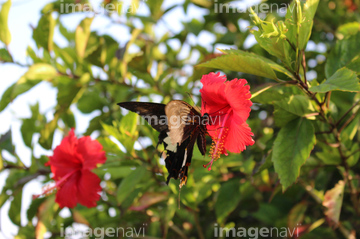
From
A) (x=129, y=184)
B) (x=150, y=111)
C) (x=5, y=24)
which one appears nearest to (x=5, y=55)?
(x=5, y=24)

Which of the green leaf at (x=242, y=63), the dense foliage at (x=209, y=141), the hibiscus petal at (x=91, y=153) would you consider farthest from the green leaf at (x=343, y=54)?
the hibiscus petal at (x=91, y=153)

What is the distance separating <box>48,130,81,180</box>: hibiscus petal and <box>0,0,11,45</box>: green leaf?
2.53 ft

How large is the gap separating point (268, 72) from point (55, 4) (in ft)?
5.62

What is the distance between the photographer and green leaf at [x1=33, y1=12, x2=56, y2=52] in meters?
1.95

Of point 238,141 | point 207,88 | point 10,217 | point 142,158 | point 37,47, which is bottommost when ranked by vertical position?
point 10,217

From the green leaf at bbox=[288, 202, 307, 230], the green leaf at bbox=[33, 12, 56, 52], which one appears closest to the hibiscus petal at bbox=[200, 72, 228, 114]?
the green leaf at bbox=[288, 202, 307, 230]

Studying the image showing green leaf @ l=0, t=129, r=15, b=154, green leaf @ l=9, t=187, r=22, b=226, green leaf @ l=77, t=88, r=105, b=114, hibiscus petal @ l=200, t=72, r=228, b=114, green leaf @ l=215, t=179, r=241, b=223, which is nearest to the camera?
hibiscus petal @ l=200, t=72, r=228, b=114

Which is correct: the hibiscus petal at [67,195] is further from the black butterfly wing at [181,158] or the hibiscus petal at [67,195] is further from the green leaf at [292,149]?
the green leaf at [292,149]

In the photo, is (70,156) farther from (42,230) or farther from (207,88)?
(207,88)

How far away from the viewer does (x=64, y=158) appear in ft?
5.25

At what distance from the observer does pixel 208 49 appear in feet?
8.24

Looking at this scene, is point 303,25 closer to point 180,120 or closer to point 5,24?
point 180,120

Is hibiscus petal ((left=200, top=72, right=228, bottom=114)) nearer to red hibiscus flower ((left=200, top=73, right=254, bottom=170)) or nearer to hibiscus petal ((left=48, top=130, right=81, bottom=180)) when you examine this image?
red hibiscus flower ((left=200, top=73, right=254, bottom=170))

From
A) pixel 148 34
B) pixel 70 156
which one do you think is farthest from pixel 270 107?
pixel 148 34
